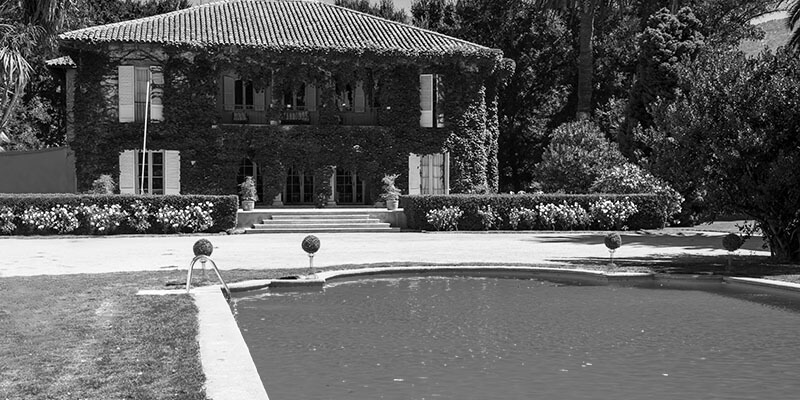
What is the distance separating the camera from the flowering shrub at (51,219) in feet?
92.8

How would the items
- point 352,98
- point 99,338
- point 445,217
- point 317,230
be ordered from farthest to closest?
point 352,98 → point 445,217 → point 317,230 → point 99,338

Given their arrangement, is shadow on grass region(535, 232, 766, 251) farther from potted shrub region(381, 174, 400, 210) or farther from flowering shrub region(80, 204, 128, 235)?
flowering shrub region(80, 204, 128, 235)

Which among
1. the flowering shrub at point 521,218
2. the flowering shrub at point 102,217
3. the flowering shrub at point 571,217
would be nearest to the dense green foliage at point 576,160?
the flowering shrub at point 571,217

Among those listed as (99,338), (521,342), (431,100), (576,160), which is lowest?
(521,342)

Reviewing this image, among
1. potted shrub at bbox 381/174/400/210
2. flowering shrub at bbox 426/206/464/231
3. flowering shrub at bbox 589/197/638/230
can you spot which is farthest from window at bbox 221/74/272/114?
flowering shrub at bbox 589/197/638/230

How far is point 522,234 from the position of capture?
29.8 meters

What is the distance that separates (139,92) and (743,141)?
2485 centimetres

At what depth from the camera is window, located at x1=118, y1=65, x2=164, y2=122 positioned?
35750 millimetres

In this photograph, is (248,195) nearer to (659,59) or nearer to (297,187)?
(297,187)

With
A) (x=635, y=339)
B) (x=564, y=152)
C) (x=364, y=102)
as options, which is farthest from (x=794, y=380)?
(x=364, y=102)

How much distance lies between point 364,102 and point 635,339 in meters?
29.0

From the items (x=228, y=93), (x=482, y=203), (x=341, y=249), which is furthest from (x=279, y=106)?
(x=341, y=249)

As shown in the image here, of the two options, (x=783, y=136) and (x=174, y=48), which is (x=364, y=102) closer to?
(x=174, y=48)

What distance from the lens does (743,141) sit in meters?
18.1
